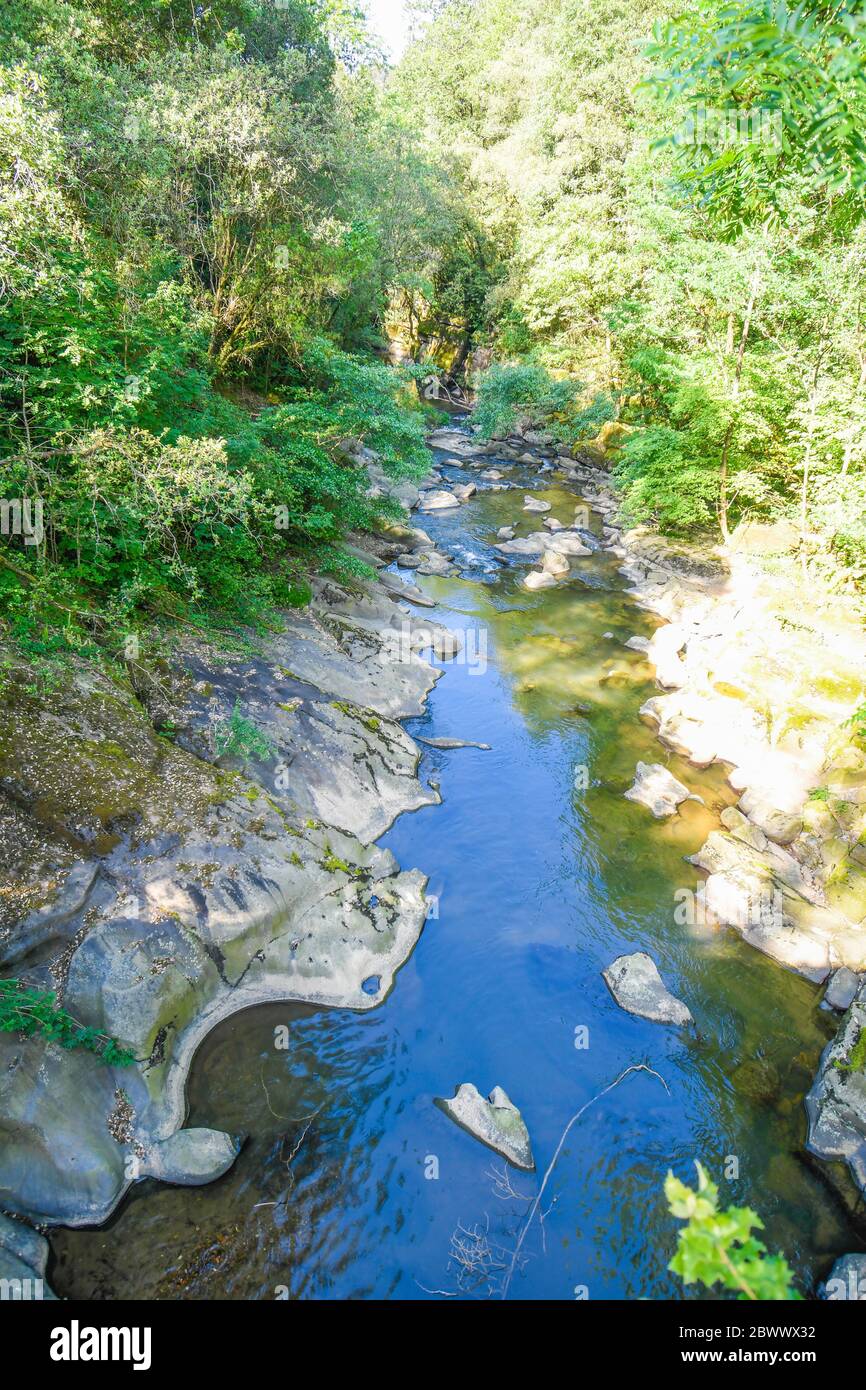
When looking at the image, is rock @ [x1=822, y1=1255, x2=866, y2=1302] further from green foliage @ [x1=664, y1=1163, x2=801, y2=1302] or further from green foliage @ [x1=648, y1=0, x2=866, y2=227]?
green foliage @ [x1=648, y1=0, x2=866, y2=227]

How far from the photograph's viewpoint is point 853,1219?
6.34 m

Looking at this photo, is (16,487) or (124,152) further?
(124,152)

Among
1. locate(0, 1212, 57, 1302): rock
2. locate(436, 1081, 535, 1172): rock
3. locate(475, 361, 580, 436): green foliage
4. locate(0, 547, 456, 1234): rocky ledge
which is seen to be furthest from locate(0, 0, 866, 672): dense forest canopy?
locate(436, 1081, 535, 1172): rock

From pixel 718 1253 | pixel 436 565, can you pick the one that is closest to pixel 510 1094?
pixel 718 1253

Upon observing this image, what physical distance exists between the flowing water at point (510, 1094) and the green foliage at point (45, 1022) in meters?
1.06

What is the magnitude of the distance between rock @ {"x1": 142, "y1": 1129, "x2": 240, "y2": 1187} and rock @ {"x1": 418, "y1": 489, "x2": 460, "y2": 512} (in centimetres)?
2150

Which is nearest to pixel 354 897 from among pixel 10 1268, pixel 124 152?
pixel 10 1268

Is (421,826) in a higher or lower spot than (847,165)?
lower

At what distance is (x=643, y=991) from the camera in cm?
840

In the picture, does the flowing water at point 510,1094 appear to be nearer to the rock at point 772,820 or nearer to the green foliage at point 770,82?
the rock at point 772,820

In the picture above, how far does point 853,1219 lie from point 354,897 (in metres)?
6.19

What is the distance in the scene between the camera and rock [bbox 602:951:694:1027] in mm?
8203

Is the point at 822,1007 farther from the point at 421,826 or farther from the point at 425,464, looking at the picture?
the point at 425,464

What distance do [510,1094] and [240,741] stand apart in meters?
5.67
